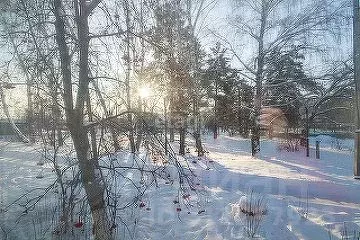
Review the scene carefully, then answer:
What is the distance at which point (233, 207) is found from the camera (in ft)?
20.5

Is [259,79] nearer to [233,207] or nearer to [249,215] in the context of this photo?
[233,207]

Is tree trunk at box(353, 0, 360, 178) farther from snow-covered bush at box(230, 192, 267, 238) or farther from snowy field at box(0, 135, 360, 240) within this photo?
snow-covered bush at box(230, 192, 267, 238)

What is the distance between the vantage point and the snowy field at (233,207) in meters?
5.45

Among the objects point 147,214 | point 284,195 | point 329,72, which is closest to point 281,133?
point 329,72

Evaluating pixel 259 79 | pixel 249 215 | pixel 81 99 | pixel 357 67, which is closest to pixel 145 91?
pixel 81 99

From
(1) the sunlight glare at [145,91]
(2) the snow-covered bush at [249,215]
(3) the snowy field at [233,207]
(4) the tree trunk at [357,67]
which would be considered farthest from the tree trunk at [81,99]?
(4) the tree trunk at [357,67]

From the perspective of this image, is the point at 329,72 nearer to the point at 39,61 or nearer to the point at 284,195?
the point at 284,195

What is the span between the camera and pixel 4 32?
428 centimetres

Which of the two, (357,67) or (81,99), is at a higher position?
(357,67)

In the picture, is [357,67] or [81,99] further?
[357,67]

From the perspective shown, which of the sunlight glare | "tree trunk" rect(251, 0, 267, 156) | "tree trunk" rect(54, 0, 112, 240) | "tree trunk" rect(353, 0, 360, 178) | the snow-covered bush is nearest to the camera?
"tree trunk" rect(54, 0, 112, 240)

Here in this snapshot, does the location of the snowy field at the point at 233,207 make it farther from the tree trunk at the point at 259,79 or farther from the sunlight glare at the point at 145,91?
the tree trunk at the point at 259,79

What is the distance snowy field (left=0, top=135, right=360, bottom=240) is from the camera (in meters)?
5.45

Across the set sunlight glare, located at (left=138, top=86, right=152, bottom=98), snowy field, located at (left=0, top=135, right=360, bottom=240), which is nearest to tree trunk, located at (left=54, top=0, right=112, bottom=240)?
sunlight glare, located at (left=138, top=86, right=152, bottom=98)
